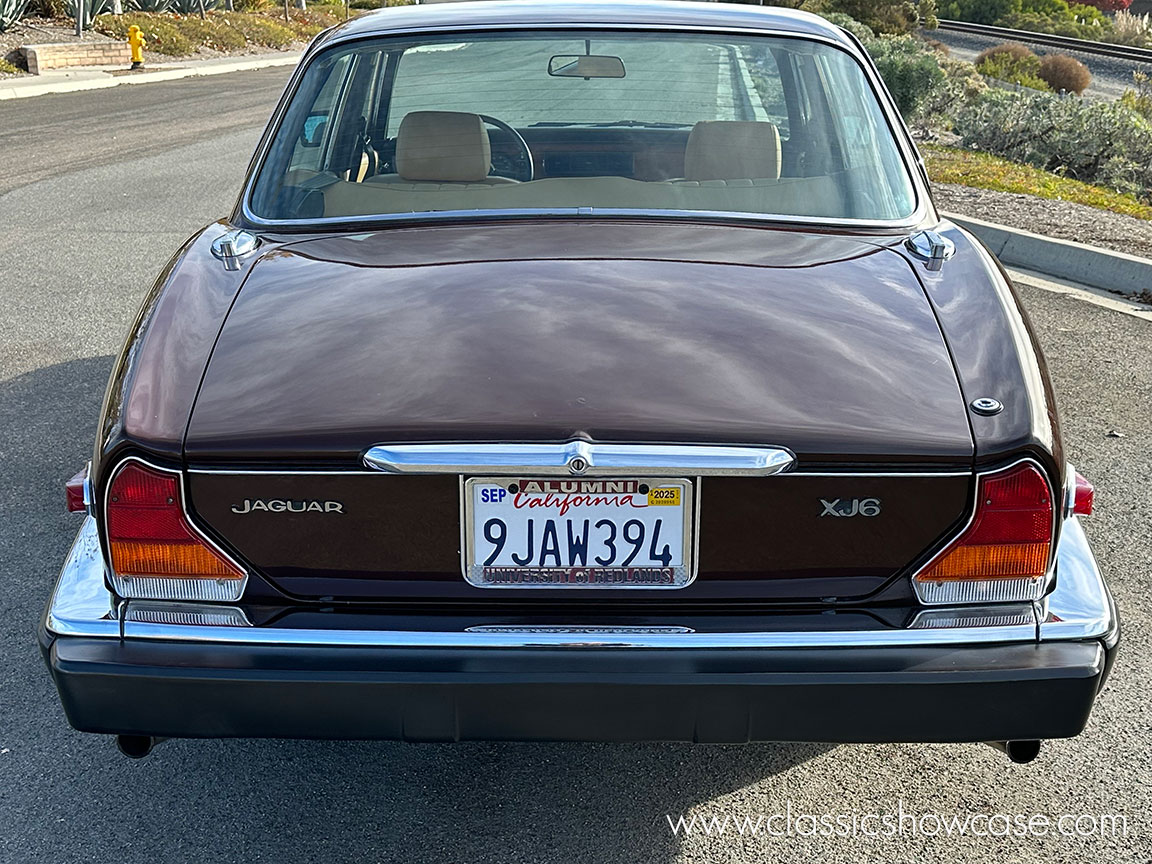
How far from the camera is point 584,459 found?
209 cm

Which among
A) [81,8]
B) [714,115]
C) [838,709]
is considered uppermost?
[714,115]

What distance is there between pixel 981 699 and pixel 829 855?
597 mm

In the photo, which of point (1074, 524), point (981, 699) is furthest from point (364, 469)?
point (1074, 524)

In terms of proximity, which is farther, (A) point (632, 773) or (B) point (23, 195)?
(B) point (23, 195)

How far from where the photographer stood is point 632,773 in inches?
111

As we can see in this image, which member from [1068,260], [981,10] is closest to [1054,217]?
[1068,260]

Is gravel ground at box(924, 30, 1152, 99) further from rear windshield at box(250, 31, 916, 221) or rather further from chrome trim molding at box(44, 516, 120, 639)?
chrome trim molding at box(44, 516, 120, 639)

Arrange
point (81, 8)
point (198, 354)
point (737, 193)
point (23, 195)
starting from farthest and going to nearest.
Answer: point (81, 8) → point (23, 195) → point (737, 193) → point (198, 354)

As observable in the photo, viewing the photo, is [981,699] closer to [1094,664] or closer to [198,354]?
[1094,664]

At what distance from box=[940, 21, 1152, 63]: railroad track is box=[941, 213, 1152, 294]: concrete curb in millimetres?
31551

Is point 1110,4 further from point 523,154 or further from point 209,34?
point 523,154

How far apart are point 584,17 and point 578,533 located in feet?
5.97

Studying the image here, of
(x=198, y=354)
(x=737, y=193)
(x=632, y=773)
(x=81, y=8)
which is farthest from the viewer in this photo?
(x=81, y=8)

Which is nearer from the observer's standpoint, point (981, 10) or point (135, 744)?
point (135, 744)
